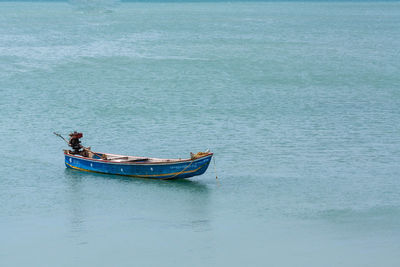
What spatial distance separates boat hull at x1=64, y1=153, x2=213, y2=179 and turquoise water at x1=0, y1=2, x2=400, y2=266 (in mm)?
546

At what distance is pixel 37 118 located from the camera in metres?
52.3

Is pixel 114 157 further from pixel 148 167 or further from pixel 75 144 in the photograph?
pixel 148 167

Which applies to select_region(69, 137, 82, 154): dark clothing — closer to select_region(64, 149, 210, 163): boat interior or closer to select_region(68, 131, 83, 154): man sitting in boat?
select_region(68, 131, 83, 154): man sitting in boat

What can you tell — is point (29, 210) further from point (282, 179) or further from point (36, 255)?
point (282, 179)

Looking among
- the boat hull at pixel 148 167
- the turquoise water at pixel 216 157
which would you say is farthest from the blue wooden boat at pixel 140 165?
A: the turquoise water at pixel 216 157

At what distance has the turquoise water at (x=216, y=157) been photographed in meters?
29.2

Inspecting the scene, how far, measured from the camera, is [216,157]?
41.8 meters

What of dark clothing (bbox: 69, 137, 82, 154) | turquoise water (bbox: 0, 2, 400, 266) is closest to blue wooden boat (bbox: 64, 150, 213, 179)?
dark clothing (bbox: 69, 137, 82, 154)

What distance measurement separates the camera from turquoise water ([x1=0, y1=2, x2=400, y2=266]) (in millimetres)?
29156

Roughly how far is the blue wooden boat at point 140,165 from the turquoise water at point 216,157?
1.85 feet

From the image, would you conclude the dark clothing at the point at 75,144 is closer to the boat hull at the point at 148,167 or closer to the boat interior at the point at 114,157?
the boat interior at the point at 114,157

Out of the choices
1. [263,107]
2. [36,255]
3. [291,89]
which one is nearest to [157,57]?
[291,89]

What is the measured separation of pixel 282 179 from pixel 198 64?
4480cm

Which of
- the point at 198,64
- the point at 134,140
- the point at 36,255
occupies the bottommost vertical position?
the point at 36,255
